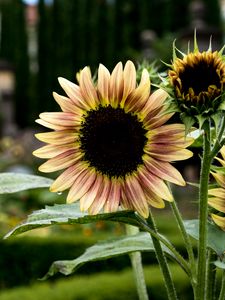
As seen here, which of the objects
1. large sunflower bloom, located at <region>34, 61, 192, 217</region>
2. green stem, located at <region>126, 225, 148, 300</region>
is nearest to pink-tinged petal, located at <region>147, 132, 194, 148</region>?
large sunflower bloom, located at <region>34, 61, 192, 217</region>

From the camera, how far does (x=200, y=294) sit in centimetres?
112

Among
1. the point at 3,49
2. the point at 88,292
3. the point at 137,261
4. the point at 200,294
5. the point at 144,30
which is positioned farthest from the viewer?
the point at 3,49

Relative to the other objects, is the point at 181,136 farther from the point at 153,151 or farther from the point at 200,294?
the point at 200,294

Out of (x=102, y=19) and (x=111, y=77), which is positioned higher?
(x=102, y=19)

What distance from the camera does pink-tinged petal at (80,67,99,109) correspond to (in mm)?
1112

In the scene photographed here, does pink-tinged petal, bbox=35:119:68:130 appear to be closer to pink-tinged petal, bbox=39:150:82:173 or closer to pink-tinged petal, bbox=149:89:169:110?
pink-tinged petal, bbox=39:150:82:173

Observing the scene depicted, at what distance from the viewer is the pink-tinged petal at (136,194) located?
1.11 metres

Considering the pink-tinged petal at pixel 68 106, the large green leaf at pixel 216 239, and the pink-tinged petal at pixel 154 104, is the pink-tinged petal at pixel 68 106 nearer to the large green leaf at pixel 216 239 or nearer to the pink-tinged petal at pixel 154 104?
the pink-tinged petal at pixel 154 104

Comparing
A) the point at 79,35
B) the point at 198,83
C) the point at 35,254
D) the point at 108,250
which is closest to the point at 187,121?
the point at 198,83

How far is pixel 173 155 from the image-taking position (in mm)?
1115

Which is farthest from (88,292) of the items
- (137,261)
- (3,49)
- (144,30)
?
(3,49)

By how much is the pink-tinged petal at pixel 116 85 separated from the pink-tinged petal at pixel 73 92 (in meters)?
0.04

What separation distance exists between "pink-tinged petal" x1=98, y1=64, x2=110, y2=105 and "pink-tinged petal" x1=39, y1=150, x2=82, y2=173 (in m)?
0.09

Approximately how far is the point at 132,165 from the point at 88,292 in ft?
8.19
